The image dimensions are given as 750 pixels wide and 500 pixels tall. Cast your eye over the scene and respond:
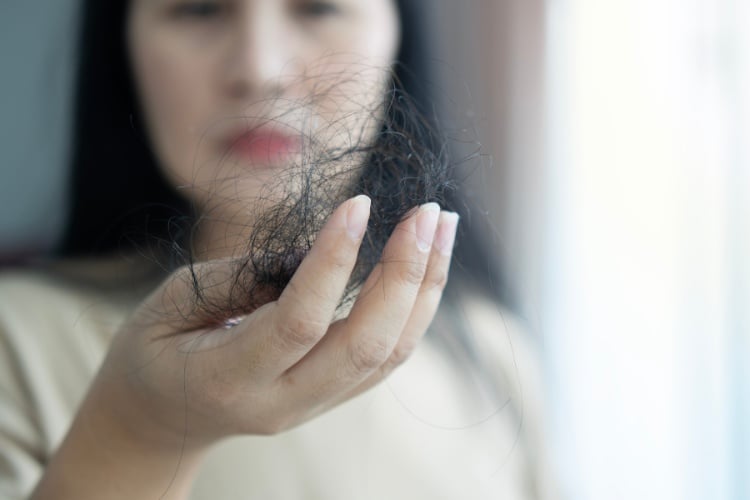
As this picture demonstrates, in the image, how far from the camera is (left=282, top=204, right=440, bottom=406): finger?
0.94 feet

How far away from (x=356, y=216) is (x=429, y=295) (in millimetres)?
101

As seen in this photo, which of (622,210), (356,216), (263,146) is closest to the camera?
(356,216)

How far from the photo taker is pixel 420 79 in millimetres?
627

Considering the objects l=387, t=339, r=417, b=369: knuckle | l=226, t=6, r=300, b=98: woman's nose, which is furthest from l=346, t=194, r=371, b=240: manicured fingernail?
l=226, t=6, r=300, b=98: woman's nose

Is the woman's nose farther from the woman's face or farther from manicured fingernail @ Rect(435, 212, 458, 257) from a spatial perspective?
manicured fingernail @ Rect(435, 212, 458, 257)

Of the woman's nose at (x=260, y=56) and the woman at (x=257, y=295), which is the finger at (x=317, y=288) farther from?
the woman's nose at (x=260, y=56)

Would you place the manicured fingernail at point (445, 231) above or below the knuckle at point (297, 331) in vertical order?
above

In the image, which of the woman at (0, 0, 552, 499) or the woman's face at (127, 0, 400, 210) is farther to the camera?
the woman's face at (127, 0, 400, 210)

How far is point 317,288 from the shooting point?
27cm

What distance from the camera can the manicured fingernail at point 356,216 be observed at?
0.26 metres

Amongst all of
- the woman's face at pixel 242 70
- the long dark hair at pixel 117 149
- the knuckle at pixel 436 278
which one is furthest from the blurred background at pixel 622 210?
the knuckle at pixel 436 278

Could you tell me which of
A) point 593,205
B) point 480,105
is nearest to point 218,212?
point 480,105

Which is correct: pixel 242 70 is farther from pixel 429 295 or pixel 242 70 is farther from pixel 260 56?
pixel 429 295

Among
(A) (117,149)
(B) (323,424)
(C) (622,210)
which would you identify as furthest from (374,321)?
(C) (622,210)
